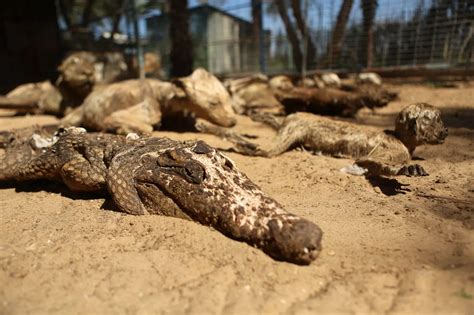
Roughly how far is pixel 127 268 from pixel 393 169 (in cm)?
272

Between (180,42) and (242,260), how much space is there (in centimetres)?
940

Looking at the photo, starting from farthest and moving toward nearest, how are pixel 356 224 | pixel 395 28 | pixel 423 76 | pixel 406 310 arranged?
1. pixel 395 28
2. pixel 423 76
3. pixel 356 224
4. pixel 406 310

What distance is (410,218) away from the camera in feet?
9.74

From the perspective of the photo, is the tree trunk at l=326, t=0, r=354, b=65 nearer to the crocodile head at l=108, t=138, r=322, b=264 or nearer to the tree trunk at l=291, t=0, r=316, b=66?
the tree trunk at l=291, t=0, r=316, b=66

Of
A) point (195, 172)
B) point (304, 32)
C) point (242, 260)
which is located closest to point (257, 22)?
point (304, 32)

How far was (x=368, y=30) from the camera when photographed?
32.9 ft

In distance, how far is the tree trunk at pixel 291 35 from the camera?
436 inches

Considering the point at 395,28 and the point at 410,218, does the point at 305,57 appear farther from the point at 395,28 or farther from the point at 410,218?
the point at 410,218

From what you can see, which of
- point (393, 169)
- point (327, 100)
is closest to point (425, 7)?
point (327, 100)

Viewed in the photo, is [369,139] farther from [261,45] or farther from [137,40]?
[137,40]

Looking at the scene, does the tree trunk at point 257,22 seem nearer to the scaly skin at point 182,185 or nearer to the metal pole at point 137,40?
the metal pole at point 137,40

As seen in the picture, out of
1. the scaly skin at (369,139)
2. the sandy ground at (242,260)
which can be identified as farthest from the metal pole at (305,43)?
the sandy ground at (242,260)

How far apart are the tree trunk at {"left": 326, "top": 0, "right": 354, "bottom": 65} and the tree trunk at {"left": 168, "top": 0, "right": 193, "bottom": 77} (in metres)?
3.75

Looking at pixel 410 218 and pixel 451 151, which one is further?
pixel 451 151
